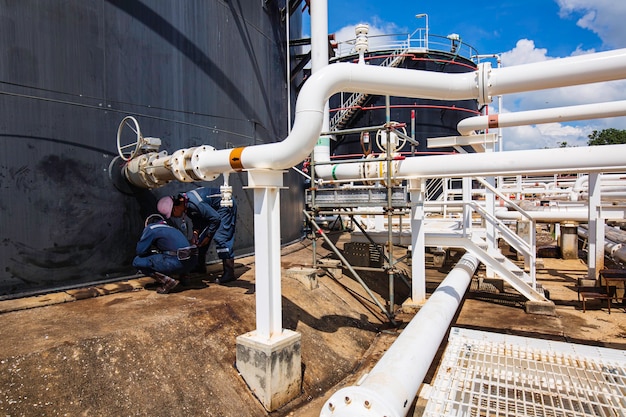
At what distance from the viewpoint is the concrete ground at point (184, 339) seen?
361cm

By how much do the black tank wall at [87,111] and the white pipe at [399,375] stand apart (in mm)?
4466

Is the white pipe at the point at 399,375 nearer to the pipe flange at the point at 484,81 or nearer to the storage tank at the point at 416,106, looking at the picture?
the pipe flange at the point at 484,81

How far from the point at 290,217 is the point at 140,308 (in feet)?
22.5

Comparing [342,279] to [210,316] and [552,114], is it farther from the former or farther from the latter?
[552,114]

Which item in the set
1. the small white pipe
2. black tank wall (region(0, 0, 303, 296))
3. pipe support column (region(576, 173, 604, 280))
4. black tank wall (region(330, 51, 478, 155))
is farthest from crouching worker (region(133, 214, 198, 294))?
black tank wall (region(330, 51, 478, 155))

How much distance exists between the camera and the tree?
157 feet

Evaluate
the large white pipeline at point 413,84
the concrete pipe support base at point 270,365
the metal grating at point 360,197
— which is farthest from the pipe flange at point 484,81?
the metal grating at point 360,197

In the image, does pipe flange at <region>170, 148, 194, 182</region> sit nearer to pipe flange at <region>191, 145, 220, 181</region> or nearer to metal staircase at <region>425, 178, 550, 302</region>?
pipe flange at <region>191, 145, 220, 181</region>

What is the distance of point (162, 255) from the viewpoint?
5969 mm

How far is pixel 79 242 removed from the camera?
586 cm

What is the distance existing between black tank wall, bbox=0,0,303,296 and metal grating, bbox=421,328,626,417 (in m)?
4.82

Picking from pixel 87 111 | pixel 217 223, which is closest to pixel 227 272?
pixel 217 223

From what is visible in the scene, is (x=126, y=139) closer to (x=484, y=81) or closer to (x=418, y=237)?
(x=418, y=237)

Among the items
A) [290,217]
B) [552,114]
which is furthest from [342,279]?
[552,114]
